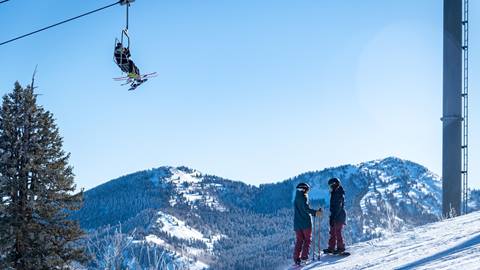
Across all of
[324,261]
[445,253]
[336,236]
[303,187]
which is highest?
[303,187]

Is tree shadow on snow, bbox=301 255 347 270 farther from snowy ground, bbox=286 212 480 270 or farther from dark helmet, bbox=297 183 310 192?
dark helmet, bbox=297 183 310 192

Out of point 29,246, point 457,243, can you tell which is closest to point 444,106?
point 457,243

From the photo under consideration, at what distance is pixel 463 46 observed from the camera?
761 inches

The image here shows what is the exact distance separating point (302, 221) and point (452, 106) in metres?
6.05

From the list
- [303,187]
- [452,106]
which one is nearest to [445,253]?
[303,187]

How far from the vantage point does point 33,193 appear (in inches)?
950

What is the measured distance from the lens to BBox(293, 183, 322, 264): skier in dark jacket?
627 inches

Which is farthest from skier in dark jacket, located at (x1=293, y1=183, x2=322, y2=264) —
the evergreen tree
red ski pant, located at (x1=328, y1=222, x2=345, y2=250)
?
the evergreen tree

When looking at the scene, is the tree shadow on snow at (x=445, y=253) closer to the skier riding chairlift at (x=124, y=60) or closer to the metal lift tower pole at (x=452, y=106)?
the metal lift tower pole at (x=452, y=106)

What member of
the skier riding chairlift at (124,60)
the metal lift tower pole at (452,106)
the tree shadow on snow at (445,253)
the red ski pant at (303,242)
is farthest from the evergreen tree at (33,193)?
the tree shadow on snow at (445,253)

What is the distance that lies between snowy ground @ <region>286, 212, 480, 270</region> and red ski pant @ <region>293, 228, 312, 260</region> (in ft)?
1.48

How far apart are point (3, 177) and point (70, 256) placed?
360 cm

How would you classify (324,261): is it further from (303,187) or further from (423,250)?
(423,250)

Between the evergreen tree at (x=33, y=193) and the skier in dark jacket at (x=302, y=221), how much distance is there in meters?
10.7
